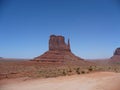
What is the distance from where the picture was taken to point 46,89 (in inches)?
497

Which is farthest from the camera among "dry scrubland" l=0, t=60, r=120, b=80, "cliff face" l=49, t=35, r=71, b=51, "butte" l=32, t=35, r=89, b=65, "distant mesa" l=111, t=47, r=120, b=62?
"distant mesa" l=111, t=47, r=120, b=62

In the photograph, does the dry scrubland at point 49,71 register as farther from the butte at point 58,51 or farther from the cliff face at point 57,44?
the cliff face at point 57,44

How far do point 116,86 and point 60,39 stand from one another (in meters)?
70.5

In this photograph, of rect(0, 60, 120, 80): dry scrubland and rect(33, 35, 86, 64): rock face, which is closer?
rect(0, 60, 120, 80): dry scrubland

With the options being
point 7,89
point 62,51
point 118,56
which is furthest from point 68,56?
point 7,89

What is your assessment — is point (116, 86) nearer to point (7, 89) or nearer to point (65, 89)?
point (65, 89)

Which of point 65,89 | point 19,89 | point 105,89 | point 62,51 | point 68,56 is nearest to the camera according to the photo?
point 105,89

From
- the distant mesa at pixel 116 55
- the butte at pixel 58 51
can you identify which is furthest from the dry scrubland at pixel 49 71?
the distant mesa at pixel 116 55

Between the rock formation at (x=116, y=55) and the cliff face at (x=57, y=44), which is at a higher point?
the cliff face at (x=57, y=44)

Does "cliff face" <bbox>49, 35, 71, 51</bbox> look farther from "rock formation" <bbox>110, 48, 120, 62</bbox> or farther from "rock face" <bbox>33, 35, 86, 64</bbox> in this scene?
"rock formation" <bbox>110, 48, 120, 62</bbox>

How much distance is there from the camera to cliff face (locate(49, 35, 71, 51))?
264 ft

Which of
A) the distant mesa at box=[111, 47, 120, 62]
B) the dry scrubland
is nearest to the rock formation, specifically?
the distant mesa at box=[111, 47, 120, 62]

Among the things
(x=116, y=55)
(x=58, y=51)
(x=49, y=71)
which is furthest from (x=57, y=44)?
(x=49, y=71)

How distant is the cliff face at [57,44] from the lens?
264 ft
